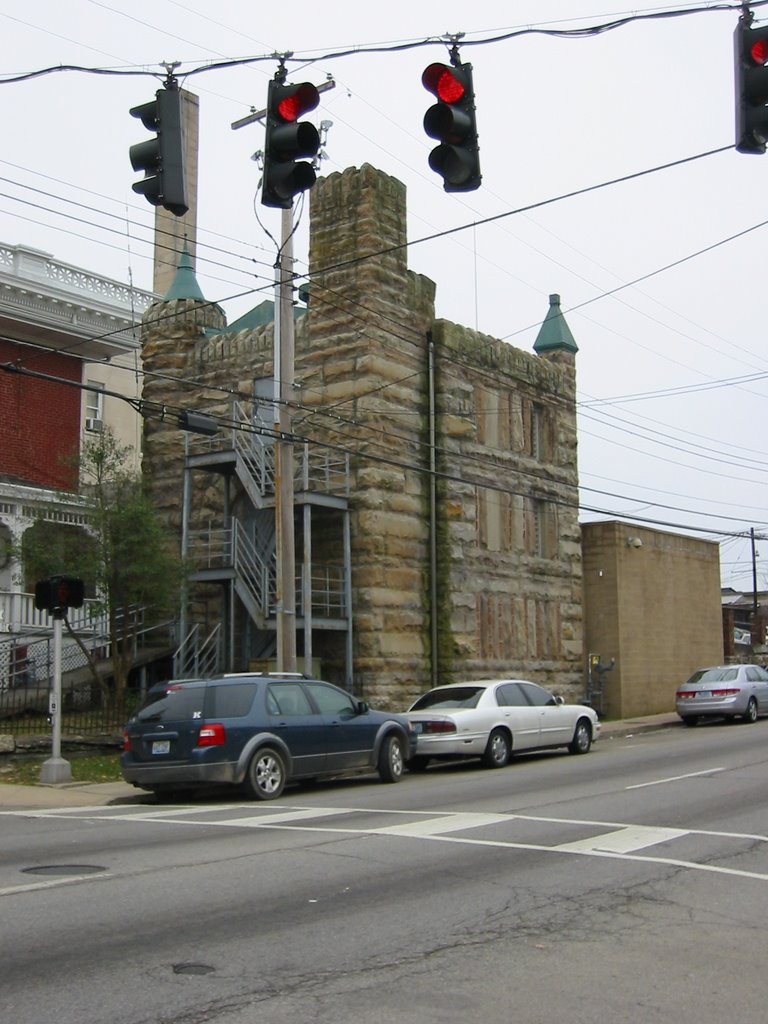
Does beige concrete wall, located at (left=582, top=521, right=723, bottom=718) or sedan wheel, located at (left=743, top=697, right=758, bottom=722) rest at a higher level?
beige concrete wall, located at (left=582, top=521, right=723, bottom=718)

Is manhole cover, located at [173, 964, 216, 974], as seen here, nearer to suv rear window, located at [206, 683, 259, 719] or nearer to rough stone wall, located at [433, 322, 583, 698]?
suv rear window, located at [206, 683, 259, 719]

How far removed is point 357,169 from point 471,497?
7455 millimetres

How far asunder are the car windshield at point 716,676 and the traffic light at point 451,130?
22.1 m

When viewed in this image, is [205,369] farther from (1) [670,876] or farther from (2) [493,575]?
(1) [670,876]

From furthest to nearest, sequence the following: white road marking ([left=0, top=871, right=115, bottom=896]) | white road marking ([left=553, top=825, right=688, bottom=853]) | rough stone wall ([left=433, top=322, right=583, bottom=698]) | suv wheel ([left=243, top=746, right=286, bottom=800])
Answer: rough stone wall ([left=433, top=322, right=583, bottom=698]), suv wheel ([left=243, top=746, right=286, bottom=800]), white road marking ([left=553, top=825, right=688, bottom=853]), white road marking ([left=0, top=871, right=115, bottom=896])

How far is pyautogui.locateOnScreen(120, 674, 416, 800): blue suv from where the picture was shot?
14602 mm

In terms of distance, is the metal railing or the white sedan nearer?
the white sedan

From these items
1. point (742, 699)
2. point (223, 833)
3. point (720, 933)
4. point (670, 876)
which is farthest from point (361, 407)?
point (720, 933)

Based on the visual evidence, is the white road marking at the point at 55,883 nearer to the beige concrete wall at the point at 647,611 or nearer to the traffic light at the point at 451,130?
the traffic light at the point at 451,130

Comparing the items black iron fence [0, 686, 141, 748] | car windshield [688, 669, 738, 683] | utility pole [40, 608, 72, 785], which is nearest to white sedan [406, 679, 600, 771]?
black iron fence [0, 686, 141, 748]

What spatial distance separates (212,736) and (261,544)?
11.1 metres

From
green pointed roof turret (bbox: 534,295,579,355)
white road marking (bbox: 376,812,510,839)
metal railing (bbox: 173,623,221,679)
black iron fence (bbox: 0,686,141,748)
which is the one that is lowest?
white road marking (bbox: 376,812,510,839)

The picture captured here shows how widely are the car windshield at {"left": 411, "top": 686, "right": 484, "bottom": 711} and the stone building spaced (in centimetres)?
368

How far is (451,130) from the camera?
9.55 metres
